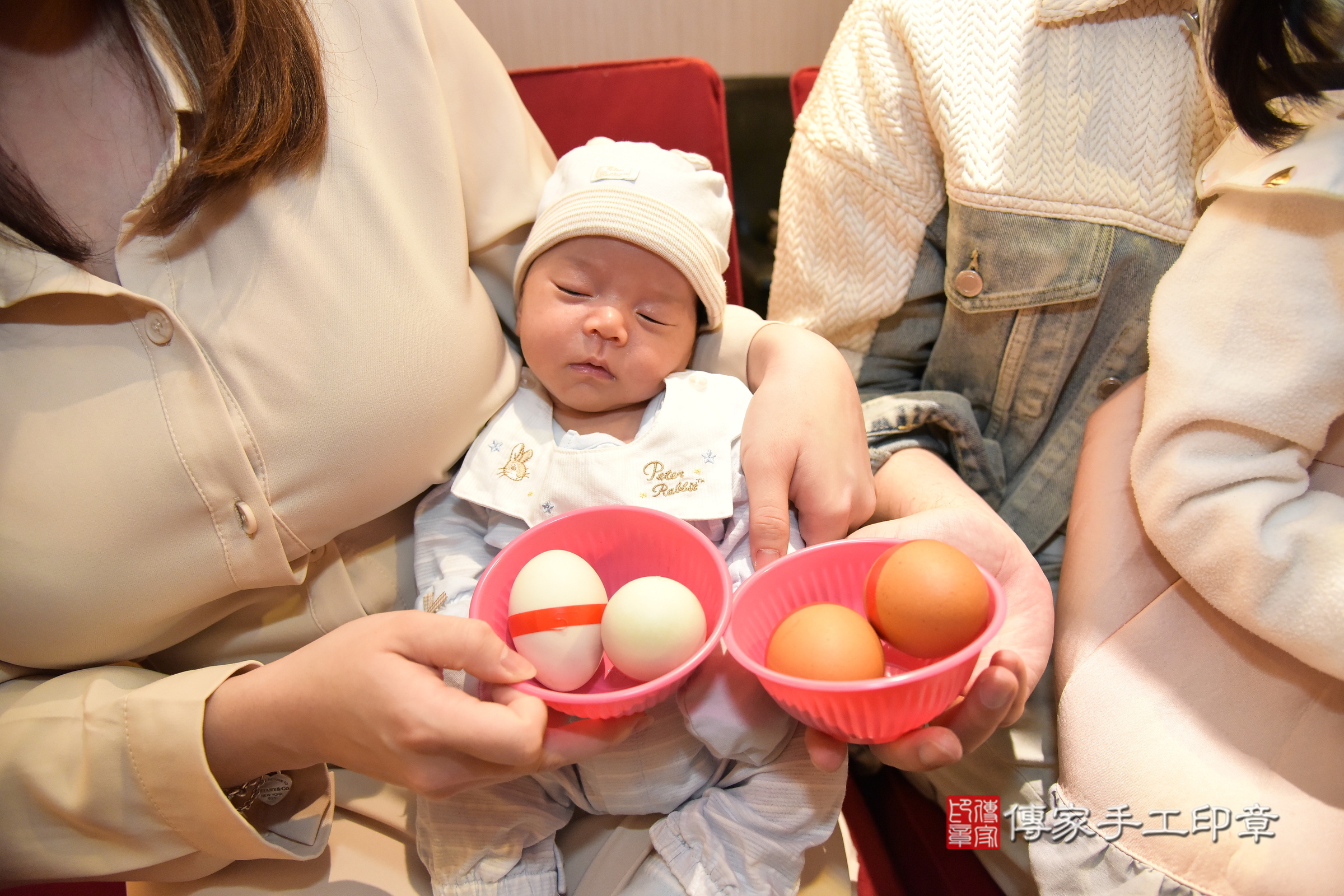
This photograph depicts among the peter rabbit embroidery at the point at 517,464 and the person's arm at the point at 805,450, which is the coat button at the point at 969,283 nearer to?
the person's arm at the point at 805,450

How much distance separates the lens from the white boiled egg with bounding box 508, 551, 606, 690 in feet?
2.52

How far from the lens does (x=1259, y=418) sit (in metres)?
0.78

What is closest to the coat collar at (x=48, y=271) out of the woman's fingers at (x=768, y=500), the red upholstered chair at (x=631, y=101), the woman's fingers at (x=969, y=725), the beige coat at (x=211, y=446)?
the beige coat at (x=211, y=446)

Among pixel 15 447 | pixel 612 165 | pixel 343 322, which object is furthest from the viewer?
pixel 612 165

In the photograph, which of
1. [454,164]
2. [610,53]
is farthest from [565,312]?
[610,53]

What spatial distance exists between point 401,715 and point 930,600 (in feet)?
1.74

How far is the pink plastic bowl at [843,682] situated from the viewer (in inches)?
25.9

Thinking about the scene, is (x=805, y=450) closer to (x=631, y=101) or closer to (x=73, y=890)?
(x=631, y=101)

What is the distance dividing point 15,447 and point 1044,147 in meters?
1.28

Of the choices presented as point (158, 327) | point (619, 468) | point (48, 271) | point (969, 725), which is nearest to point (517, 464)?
point (619, 468)

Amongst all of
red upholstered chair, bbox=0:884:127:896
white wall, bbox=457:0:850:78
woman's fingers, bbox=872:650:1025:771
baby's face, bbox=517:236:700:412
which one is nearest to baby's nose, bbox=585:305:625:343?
baby's face, bbox=517:236:700:412

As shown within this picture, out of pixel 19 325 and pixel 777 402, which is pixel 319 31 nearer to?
pixel 19 325

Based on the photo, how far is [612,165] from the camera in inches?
43.3

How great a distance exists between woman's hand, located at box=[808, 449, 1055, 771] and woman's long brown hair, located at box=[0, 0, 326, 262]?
86cm
